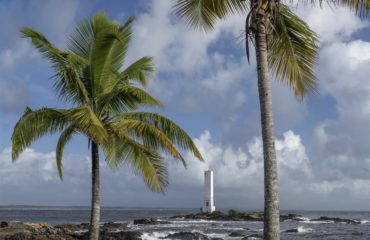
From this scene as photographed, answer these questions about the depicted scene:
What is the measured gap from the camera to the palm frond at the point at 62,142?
14.9 meters

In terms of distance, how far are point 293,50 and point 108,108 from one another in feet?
17.9

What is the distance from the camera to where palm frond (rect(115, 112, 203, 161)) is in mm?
14969

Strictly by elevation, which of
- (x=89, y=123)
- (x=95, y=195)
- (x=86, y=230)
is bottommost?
(x=86, y=230)

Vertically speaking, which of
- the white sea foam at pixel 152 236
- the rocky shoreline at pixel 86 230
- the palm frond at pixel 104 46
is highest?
the palm frond at pixel 104 46

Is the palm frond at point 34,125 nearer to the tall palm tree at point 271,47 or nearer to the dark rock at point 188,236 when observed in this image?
the tall palm tree at point 271,47

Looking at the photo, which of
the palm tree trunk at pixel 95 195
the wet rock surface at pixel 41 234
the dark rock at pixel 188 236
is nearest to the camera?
the palm tree trunk at pixel 95 195

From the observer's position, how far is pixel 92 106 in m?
15.2

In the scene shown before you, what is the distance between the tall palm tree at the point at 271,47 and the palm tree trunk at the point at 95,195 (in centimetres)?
450

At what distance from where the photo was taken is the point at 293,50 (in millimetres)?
11844

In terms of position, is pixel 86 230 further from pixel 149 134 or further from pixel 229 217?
pixel 149 134

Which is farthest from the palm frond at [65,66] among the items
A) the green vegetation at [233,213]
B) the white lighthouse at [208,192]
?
the green vegetation at [233,213]

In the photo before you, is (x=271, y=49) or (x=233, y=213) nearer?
(x=271, y=49)

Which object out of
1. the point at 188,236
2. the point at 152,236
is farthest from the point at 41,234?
the point at 152,236

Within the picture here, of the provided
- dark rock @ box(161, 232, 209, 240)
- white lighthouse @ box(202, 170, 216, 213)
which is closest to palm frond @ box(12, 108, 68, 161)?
dark rock @ box(161, 232, 209, 240)
